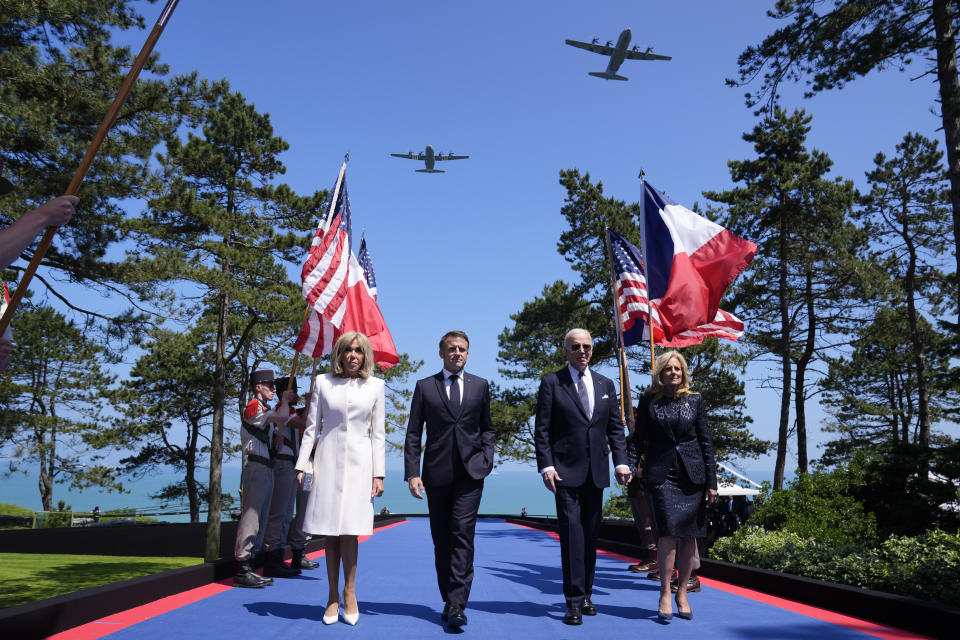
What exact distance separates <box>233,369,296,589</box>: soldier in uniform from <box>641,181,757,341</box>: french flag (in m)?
5.17

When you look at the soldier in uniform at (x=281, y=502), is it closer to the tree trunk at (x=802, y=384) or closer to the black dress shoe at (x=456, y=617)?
the black dress shoe at (x=456, y=617)

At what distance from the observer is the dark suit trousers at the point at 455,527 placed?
5164mm

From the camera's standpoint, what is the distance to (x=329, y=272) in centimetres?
911

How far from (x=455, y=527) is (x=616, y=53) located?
4568cm

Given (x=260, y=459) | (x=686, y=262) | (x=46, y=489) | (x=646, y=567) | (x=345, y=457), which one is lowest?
(x=46, y=489)

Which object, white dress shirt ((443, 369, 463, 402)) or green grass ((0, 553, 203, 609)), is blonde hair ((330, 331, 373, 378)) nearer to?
white dress shirt ((443, 369, 463, 402))

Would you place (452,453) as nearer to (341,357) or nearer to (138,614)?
(341,357)

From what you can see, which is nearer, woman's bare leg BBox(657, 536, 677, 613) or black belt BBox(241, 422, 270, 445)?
woman's bare leg BBox(657, 536, 677, 613)

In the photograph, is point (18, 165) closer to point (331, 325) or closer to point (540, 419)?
point (331, 325)

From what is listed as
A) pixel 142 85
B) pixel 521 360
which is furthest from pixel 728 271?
pixel 521 360

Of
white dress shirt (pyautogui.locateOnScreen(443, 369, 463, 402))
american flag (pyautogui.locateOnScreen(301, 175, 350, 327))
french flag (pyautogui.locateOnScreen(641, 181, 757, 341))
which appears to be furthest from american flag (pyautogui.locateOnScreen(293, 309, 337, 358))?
french flag (pyautogui.locateOnScreen(641, 181, 757, 341))

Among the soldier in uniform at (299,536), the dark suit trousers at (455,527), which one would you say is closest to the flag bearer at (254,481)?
the soldier in uniform at (299,536)

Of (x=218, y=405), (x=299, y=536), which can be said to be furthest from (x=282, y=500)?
(x=218, y=405)

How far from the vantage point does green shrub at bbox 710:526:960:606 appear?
18.6 ft
